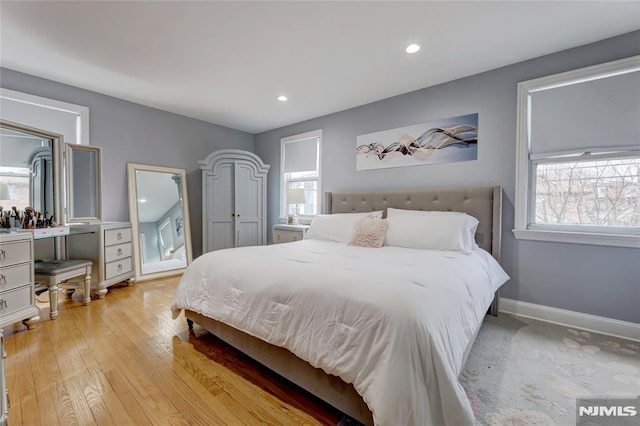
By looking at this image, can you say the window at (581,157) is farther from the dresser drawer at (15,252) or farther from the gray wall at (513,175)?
the dresser drawer at (15,252)

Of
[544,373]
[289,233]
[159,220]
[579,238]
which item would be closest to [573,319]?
[579,238]

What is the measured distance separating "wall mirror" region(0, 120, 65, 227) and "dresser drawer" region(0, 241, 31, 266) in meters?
0.68

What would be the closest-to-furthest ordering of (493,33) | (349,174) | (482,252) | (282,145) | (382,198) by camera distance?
(493,33)
(482,252)
(382,198)
(349,174)
(282,145)

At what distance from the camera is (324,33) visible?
2.22 meters

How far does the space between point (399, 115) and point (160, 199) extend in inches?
145

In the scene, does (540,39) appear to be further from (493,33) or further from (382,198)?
(382,198)

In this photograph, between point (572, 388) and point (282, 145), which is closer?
point (572, 388)

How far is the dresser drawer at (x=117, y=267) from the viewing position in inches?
124

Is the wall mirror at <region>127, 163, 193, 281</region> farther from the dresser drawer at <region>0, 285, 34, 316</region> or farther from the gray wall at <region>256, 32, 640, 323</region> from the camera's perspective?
the gray wall at <region>256, 32, 640, 323</region>

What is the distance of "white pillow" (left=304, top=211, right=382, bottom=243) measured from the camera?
3041mm

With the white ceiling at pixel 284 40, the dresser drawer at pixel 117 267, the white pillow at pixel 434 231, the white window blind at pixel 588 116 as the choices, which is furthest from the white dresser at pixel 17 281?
the white window blind at pixel 588 116

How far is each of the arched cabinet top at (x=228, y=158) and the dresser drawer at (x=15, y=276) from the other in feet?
7.58

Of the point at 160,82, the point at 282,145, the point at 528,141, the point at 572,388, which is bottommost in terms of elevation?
→ the point at 572,388

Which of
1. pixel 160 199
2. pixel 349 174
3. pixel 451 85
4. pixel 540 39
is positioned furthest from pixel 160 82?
pixel 540 39
